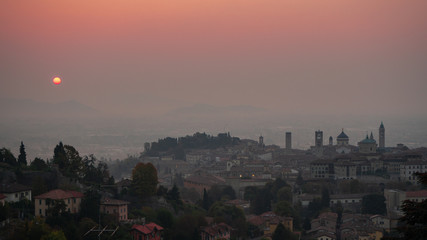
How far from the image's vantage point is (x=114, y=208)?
84.1 ft

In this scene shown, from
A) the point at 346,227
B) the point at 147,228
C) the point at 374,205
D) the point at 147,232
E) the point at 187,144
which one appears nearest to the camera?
the point at 147,232

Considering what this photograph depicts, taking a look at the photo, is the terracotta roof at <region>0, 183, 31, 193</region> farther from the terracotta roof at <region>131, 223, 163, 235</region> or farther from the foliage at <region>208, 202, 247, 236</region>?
the foliage at <region>208, 202, 247, 236</region>

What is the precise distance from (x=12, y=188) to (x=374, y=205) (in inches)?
818

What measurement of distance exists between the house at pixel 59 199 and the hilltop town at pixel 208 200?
3 cm

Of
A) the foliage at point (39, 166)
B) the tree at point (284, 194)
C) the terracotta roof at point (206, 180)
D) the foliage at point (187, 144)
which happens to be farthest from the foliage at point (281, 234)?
the foliage at point (187, 144)

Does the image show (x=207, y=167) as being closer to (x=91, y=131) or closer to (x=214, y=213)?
(x=214, y=213)

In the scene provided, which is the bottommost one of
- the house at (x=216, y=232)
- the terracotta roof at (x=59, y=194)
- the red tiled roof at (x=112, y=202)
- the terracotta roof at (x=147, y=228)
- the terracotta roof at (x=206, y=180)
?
the house at (x=216, y=232)

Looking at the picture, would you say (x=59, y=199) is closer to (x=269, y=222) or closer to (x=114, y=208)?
(x=114, y=208)

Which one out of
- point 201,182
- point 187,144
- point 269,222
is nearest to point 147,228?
point 269,222

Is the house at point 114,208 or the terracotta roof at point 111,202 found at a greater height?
the terracotta roof at point 111,202

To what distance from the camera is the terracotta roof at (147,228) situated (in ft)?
81.5

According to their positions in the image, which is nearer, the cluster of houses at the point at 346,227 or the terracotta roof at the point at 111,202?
the terracotta roof at the point at 111,202

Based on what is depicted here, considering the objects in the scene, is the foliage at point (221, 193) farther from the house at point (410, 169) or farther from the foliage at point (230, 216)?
the house at point (410, 169)

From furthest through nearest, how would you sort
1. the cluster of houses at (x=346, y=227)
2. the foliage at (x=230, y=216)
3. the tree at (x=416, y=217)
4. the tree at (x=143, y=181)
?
the cluster of houses at (x=346, y=227) → the foliage at (x=230, y=216) → the tree at (x=143, y=181) → the tree at (x=416, y=217)
